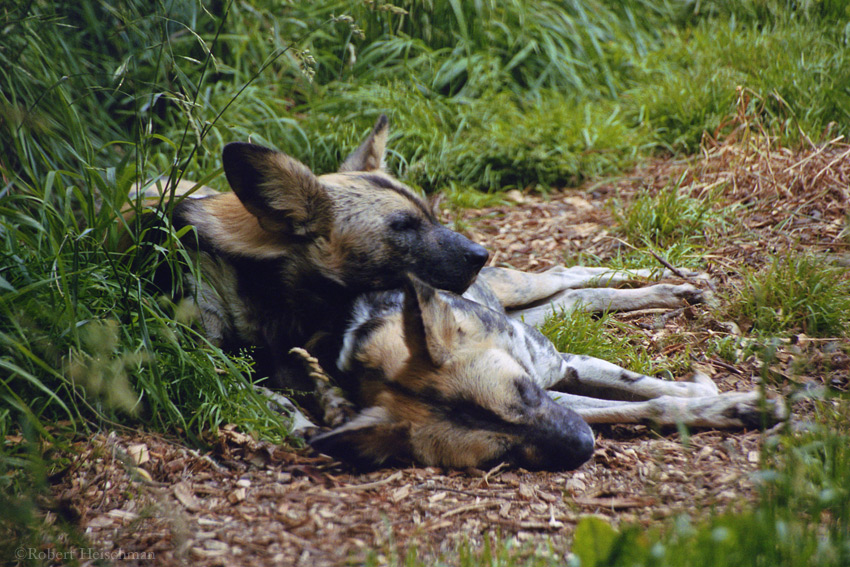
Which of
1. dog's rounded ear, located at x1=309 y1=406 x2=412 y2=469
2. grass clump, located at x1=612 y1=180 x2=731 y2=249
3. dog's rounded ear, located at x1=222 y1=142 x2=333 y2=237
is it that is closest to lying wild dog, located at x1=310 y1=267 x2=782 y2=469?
dog's rounded ear, located at x1=309 y1=406 x2=412 y2=469

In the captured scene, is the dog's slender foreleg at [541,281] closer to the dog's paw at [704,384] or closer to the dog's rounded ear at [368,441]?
the dog's paw at [704,384]

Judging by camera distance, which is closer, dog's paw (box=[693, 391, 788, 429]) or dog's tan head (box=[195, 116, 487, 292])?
dog's paw (box=[693, 391, 788, 429])

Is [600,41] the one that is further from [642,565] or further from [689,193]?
[642,565]

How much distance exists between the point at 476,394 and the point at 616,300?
168 cm

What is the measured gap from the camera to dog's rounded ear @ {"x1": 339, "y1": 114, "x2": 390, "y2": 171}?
3.92m

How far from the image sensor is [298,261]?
325 centimetres

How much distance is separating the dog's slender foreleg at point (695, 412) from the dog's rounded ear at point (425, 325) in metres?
0.64

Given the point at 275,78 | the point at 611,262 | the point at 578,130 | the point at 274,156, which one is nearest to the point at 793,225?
the point at 611,262

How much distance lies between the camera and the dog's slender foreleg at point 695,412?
272cm

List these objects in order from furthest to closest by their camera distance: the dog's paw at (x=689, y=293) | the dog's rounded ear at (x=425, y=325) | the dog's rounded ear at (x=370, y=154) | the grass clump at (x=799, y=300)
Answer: the dog's rounded ear at (x=370, y=154), the dog's paw at (x=689, y=293), the grass clump at (x=799, y=300), the dog's rounded ear at (x=425, y=325)

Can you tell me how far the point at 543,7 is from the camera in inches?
260

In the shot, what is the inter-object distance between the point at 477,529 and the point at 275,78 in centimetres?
475

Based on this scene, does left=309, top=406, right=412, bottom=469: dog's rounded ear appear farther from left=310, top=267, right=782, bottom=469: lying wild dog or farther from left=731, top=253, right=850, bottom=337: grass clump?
left=731, top=253, right=850, bottom=337: grass clump

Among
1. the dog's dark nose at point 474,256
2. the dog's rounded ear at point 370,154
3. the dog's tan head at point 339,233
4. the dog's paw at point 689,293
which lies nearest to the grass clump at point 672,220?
the dog's paw at point 689,293
